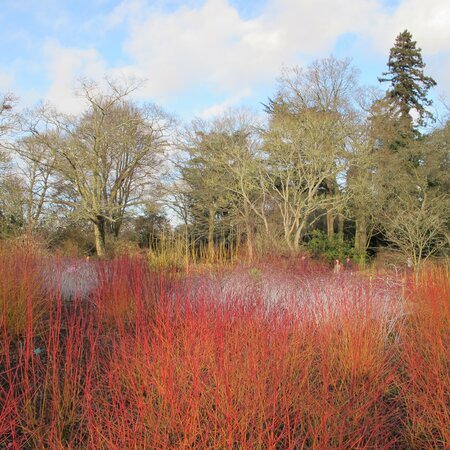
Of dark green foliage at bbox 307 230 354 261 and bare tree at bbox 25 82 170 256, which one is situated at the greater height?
bare tree at bbox 25 82 170 256

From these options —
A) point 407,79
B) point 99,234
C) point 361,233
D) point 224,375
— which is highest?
point 407,79

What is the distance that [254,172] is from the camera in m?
17.0

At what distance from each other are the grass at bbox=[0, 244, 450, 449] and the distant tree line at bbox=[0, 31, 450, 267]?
8.80 m

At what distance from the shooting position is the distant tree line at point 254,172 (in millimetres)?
16109

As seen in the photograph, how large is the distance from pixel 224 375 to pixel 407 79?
24.6 metres

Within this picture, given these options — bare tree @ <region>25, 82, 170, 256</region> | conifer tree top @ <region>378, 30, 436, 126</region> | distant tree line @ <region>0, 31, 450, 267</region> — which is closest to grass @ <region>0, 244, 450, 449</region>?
distant tree line @ <region>0, 31, 450, 267</region>

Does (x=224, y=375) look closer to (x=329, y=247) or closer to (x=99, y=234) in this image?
(x=329, y=247)

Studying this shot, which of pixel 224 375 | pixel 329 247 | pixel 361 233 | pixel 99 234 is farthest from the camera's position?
pixel 361 233

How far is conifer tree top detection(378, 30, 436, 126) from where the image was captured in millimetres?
22484

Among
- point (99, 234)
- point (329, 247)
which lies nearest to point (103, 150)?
point (99, 234)

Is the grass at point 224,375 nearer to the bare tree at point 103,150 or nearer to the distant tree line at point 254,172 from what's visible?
the distant tree line at point 254,172

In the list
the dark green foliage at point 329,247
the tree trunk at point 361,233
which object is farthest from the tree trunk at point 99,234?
the tree trunk at point 361,233

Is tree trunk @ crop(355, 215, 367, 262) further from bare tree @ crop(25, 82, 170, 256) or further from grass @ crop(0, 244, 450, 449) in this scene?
grass @ crop(0, 244, 450, 449)

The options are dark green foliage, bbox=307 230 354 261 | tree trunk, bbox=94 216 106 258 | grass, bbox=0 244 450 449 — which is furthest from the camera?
tree trunk, bbox=94 216 106 258
